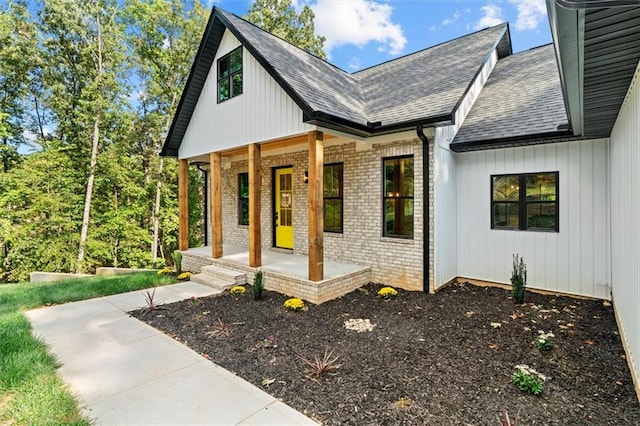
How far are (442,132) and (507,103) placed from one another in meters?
2.30

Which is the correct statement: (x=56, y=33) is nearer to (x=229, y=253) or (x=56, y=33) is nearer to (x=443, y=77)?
(x=229, y=253)

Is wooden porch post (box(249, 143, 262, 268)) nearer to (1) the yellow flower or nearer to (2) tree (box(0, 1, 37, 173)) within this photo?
(1) the yellow flower

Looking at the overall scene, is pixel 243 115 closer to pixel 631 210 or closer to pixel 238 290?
pixel 238 290

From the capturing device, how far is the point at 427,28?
10.9 metres

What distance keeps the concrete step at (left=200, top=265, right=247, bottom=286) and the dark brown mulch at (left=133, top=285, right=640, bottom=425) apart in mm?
911

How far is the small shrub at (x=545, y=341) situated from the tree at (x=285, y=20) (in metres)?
20.5

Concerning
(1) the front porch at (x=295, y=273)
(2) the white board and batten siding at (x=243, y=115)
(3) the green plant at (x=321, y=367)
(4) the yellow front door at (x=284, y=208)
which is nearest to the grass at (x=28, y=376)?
(3) the green plant at (x=321, y=367)

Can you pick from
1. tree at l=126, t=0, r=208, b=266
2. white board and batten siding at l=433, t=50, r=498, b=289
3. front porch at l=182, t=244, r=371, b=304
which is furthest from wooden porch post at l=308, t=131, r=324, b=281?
tree at l=126, t=0, r=208, b=266

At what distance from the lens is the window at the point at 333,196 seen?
7902 mm

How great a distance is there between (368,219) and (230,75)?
508cm

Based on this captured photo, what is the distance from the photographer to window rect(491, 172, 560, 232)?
20.6 ft

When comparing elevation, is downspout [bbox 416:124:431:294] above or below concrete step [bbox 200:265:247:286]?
above

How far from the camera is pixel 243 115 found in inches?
299

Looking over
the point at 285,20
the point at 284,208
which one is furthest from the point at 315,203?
the point at 285,20
